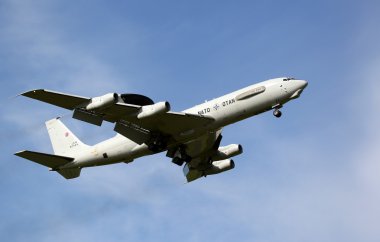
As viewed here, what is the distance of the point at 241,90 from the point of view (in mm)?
63156

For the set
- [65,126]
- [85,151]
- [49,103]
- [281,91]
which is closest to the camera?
[49,103]

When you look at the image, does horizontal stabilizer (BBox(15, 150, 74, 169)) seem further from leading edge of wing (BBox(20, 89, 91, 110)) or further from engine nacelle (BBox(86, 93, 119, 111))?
engine nacelle (BBox(86, 93, 119, 111))

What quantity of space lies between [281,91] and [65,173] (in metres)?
21.2

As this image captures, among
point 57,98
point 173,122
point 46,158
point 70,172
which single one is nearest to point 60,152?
point 70,172

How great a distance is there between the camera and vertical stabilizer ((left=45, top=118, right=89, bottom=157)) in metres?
69.5

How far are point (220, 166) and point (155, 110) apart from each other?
16.2 meters

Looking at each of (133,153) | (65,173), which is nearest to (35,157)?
(65,173)

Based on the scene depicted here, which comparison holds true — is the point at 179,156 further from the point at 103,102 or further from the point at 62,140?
the point at 103,102

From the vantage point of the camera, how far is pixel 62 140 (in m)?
71.7

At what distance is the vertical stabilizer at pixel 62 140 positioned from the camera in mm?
69519

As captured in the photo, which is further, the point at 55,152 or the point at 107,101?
the point at 55,152

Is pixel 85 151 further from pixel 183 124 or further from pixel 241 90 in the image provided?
pixel 241 90

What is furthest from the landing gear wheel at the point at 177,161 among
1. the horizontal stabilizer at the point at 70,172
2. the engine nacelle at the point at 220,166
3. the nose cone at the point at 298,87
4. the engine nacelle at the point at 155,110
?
the nose cone at the point at 298,87

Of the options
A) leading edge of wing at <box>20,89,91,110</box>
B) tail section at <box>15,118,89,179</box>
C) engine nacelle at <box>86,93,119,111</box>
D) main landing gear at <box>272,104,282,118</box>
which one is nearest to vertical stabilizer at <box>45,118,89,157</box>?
tail section at <box>15,118,89,179</box>
